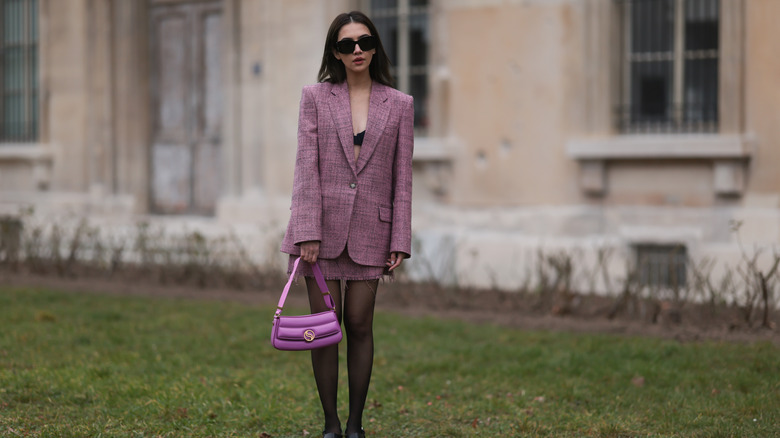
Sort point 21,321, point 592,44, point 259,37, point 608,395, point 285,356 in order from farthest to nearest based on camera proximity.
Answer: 1. point 259,37
2. point 592,44
3. point 21,321
4. point 285,356
5. point 608,395

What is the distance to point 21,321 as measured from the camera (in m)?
7.42

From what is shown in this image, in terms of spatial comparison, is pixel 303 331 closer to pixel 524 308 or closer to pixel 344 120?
pixel 344 120

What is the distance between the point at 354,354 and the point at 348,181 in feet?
2.59

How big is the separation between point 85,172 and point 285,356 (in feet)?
23.8

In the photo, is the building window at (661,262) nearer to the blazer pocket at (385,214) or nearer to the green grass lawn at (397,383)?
A: the green grass lawn at (397,383)

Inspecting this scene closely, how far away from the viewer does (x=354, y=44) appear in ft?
13.7

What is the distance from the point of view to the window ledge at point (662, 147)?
8508 mm

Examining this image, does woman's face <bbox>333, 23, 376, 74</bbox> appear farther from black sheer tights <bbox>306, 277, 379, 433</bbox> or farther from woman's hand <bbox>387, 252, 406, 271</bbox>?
black sheer tights <bbox>306, 277, 379, 433</bbox>

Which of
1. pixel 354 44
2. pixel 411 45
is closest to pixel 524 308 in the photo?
pixel 411 45

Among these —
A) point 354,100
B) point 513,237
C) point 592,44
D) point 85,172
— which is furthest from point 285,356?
point 85,172

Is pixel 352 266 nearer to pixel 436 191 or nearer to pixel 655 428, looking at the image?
pixel 655 428

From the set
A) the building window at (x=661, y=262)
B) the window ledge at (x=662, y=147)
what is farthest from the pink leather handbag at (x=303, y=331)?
the window ledge at (x=662, y=147)

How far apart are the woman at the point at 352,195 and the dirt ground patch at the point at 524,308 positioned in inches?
133

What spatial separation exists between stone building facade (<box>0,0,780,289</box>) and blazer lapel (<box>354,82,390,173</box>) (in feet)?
11.9
